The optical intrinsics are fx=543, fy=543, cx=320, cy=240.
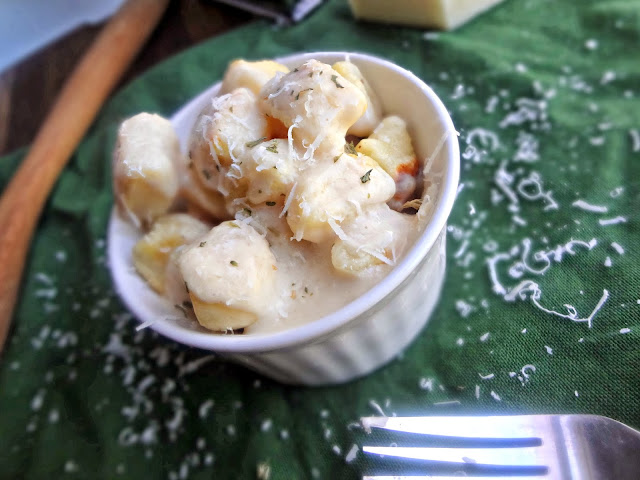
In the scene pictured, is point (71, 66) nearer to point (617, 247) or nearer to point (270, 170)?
point (270, 170)

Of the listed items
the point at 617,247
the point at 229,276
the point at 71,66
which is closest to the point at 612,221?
the point at 617,247

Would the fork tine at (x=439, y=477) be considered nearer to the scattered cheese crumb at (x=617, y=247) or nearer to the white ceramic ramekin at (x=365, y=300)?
the white ceramic ramekin at (x=365, y=300)

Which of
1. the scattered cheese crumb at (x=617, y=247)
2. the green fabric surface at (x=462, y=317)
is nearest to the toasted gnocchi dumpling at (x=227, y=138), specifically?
the green fabric surface at (x=462, y=317)

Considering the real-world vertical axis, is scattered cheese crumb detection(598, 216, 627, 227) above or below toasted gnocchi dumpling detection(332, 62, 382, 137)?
below

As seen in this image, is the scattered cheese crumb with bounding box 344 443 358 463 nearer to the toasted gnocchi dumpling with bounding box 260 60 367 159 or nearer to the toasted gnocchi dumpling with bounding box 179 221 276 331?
the toasted gnocchi dumpling with bounding box 179 221 276 331

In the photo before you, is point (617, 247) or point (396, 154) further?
point (617, 247)

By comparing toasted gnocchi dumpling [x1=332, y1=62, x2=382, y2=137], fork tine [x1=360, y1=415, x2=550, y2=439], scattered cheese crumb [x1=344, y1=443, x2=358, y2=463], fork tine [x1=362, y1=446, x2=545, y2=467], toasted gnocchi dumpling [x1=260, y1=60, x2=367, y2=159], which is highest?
toasted gnocchi dumpling [x1=260, y1=60, x2=367, y2=159]

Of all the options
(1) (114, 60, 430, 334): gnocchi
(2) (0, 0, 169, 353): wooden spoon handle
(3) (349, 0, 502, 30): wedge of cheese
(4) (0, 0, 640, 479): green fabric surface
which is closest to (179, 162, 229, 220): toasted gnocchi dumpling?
(1) (114, 60, 430, 334): gnocchi
